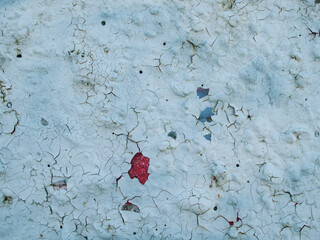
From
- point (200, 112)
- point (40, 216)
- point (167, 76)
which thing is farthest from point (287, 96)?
point (40, 216)

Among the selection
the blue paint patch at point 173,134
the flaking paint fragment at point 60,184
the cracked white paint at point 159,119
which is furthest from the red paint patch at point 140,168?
the flaking paint fragment at point 60,184

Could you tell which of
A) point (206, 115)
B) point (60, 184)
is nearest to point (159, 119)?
point (206, 115)

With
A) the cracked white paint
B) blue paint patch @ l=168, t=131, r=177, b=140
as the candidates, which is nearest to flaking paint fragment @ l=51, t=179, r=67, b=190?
the cracked white paint

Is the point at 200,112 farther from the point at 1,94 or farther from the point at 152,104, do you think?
the point at 1,94

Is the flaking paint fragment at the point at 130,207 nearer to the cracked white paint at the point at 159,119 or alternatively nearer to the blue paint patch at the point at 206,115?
the cracked white paint at the point at 159,119

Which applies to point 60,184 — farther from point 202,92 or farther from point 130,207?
point 202,92

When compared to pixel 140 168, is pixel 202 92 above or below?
above
